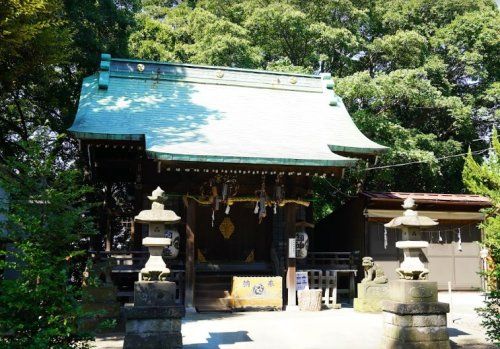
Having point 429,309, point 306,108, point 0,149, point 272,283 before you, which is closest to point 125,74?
point 0,149

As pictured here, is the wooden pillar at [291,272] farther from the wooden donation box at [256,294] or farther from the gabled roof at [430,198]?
the gabled roof at [430,198]

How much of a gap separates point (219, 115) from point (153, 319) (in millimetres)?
8688

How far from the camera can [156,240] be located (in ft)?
27.9

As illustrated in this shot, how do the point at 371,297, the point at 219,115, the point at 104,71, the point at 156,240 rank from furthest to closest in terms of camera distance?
the point at 104,71 < the point at 219,115 < the point at 371,297 < the point at 156,240

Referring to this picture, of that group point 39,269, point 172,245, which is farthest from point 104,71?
point 39,269

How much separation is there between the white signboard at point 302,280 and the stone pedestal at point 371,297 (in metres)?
1.50

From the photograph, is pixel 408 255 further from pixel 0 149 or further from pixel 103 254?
pixel 0 149

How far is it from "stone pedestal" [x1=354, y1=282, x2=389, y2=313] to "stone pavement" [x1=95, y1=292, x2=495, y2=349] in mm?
322

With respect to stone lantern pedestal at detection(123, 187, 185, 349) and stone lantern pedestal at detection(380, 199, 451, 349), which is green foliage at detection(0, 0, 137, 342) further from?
stone lantern pedestal at detection(380, 199, 451, 349)

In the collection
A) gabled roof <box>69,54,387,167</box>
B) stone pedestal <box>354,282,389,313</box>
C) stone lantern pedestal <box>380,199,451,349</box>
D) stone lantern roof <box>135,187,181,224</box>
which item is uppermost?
gabled roof <box>69,54,387,167</box>

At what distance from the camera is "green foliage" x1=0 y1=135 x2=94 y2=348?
19.8 feet

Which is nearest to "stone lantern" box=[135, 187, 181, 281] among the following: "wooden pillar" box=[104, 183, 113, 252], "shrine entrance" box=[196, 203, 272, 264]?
"shrine entrance" box=[196, 203, 272, 264]

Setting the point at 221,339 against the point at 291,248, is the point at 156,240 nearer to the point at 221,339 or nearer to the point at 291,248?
the point at 221,339

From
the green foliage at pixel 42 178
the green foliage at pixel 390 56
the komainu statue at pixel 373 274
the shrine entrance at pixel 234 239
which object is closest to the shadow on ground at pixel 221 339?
the green foliage at pixel 42 178
